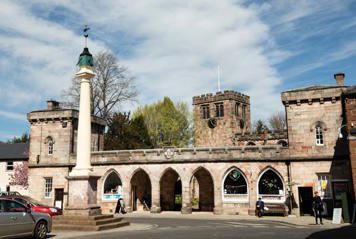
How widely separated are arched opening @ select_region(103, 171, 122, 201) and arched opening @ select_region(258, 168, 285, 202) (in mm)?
11492

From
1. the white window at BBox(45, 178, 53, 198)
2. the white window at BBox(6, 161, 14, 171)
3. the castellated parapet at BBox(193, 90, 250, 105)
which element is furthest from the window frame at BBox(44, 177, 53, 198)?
the castellated parapet at BBox(193, 90, 250, 105)

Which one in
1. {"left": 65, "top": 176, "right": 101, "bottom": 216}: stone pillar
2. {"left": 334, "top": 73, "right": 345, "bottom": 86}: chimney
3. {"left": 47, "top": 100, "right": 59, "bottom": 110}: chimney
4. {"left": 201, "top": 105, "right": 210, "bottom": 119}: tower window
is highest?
{"left": 201, "top": 105, "right": 210, "bottom": 119}: tower window

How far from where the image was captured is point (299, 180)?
86.2 feet

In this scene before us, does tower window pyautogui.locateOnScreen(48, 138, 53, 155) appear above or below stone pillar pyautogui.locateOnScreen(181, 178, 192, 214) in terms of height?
above

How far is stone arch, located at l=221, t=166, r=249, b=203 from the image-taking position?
2795cm

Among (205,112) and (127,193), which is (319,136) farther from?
(205,112)

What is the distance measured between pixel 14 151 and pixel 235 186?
88.4 ft

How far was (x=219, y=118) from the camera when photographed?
57.2 meters

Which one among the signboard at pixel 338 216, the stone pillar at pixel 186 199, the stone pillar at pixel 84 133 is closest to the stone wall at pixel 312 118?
the signboard at pixel 338 216

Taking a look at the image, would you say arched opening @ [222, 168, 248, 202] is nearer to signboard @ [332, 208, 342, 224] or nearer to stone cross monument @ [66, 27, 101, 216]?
signboard @ [332, 208, 342, 224]

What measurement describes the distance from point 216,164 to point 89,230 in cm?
1396

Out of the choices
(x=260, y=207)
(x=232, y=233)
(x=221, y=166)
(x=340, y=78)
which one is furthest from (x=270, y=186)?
(x=232, y=233)

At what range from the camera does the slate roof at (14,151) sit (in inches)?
1641

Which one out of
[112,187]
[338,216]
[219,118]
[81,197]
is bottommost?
[338,216]
